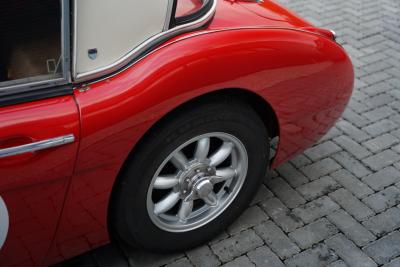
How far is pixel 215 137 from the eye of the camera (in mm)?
2270

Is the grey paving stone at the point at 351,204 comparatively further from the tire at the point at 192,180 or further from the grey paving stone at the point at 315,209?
the tire at the point at 192,180

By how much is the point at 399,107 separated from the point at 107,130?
2.74 m

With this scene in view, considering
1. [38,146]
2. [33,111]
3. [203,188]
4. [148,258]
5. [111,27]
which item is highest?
[111,27]

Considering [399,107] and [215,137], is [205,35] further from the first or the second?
[399,107]

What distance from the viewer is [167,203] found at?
229 cm

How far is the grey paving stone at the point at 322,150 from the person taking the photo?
3209mm

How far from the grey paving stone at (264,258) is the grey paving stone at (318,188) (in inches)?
20.7

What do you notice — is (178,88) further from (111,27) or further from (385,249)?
(385,249)

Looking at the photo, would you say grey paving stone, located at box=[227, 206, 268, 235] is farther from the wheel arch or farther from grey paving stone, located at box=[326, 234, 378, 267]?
the wheel arch

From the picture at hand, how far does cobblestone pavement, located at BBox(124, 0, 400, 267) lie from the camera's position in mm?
2477

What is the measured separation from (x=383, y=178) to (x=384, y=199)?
20cm

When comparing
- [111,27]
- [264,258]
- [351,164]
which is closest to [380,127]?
[351,164]

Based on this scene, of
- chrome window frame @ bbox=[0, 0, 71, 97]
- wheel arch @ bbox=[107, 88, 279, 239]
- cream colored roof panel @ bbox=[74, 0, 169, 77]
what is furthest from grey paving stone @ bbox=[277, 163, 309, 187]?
chrome window frame @ bbox=[0, 0, 71, 97]

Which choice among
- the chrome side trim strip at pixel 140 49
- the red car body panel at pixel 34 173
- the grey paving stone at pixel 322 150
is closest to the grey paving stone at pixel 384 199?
the grey paving stone at pixel 322 150
